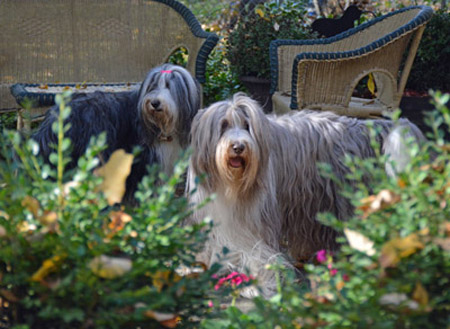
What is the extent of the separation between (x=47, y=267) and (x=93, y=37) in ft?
15.2

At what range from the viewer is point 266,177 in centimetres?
326

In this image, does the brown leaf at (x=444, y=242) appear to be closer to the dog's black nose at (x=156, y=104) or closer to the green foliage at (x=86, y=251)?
the green foliage at (x=86, y=251)

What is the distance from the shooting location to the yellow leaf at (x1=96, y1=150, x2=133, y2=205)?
1738 millimetres

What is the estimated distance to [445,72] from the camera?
6629mm

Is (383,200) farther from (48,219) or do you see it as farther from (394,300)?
(48,219)

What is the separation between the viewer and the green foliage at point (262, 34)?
6.34 metres

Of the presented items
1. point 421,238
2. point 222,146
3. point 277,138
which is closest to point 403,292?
point 421,238

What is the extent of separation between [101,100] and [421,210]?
279cm

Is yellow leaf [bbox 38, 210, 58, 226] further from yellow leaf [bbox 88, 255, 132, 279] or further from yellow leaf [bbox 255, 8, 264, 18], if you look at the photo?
yellow leaf [bbox 255, 8, 264, 18]

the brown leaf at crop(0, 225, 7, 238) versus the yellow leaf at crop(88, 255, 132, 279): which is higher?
the brown leaf at crop(0, 225, 7, 238)

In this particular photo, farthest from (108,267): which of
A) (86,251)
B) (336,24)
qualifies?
(336,24)

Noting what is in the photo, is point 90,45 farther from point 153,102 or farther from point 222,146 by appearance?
point 222,146

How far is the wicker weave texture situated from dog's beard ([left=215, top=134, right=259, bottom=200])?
2.86 metres

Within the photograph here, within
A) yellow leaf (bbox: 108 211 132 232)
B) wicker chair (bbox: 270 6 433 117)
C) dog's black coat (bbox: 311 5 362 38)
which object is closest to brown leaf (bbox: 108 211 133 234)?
yellow leaf (bbox: 108 211 132 232)
